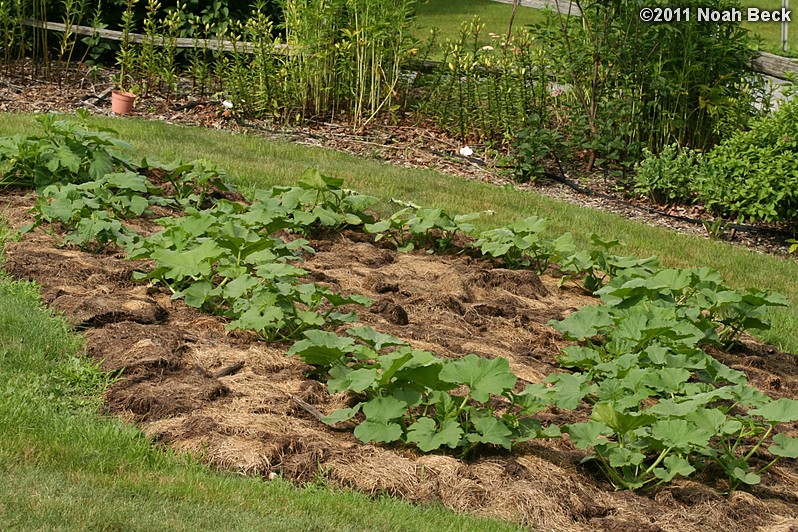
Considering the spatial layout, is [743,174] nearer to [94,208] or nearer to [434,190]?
[434,190]

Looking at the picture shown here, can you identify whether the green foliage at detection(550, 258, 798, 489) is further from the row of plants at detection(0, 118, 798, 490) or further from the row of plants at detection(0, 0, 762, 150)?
the row of plants at detection(0, 0, 762, 150)

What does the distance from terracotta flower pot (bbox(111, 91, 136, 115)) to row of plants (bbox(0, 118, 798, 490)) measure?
3.51m

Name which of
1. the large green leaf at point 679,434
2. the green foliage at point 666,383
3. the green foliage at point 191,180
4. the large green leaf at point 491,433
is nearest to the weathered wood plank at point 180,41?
the green foliage at point 191,180

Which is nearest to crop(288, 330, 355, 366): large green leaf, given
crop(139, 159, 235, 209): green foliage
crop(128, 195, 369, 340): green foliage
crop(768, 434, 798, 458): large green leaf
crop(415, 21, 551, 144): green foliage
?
crop(128, 195, 369, 340): green foliage

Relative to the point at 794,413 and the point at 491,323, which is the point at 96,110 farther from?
the point at 794,413

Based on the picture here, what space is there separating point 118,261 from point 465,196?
3834 millimetres

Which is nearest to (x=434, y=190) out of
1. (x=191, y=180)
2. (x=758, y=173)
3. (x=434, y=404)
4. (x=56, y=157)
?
(x=191, y=180)

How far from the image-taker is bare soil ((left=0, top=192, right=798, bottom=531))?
3.59 meters

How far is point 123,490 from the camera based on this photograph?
3285 millimetres

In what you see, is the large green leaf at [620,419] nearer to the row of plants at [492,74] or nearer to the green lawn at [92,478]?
the green lawn at [92,478]

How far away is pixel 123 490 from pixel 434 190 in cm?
580

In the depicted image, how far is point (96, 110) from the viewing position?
10586 mm

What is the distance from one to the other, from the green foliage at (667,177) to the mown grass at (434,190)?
3.15 ft

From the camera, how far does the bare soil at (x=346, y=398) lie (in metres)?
3.59
